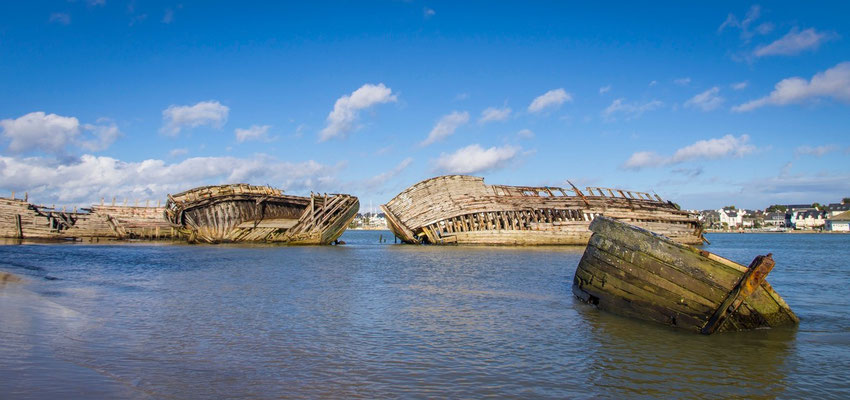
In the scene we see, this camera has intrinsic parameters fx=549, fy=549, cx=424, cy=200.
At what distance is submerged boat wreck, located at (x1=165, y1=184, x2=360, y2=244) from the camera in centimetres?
3722

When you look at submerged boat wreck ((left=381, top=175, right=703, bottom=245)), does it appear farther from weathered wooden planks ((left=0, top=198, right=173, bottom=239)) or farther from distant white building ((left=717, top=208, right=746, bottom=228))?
distant white building ((left=717, top=208, right=746, bottom=228))

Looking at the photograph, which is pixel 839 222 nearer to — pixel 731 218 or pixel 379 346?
pixel 731 218

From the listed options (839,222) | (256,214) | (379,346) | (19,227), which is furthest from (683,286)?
(839,222)

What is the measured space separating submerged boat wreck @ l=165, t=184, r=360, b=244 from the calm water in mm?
21795

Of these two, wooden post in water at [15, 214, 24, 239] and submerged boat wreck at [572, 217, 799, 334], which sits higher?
wooden post in water at [15, 214, 24, 239]

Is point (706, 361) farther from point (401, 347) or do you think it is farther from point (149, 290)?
point (149, 290)

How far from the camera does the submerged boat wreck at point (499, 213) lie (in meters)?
37.3

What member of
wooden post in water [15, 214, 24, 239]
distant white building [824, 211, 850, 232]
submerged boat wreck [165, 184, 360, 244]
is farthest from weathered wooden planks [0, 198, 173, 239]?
distant white building [824, 211, 850, 232]

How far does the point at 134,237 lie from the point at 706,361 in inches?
2214

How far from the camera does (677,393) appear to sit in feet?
20.3

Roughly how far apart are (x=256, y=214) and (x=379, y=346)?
31899 mm

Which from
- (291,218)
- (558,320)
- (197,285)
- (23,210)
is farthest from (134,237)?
(558,320)

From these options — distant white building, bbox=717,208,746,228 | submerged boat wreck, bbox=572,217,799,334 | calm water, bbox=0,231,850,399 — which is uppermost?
distant white building, bbox=717,208,746,228

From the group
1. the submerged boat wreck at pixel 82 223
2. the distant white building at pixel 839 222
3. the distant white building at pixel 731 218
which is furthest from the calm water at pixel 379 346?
the distant white building at pixel 731 218
